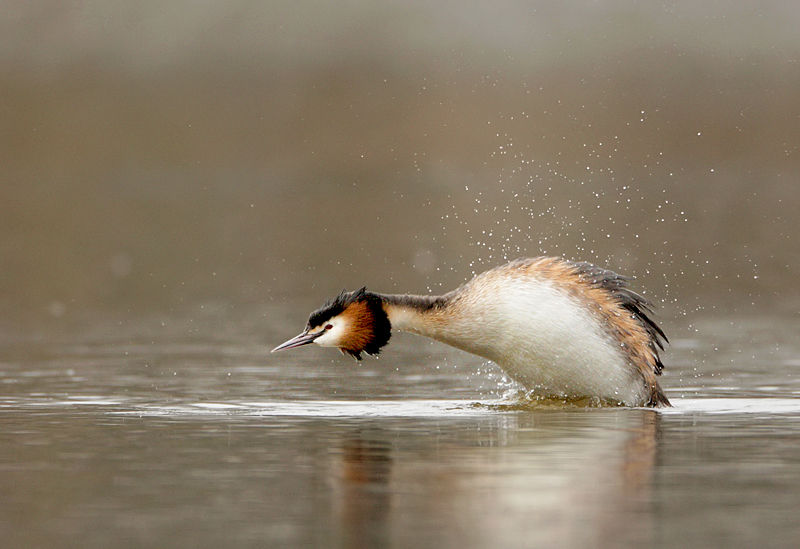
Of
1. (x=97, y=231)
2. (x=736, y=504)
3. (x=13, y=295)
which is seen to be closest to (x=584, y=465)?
(x=736, y=504)

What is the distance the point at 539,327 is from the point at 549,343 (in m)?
0.15

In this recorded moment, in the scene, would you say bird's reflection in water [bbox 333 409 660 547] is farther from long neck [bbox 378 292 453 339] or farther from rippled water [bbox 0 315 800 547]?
long neck [bbox 378 292 453 339]

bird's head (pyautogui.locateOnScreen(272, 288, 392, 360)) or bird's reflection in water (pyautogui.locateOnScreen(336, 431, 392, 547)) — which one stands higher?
bird's head (pyautogui.locateOnScreen(272, 288, 392, 360))

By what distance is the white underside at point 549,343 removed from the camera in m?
13.5

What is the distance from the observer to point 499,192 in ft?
206

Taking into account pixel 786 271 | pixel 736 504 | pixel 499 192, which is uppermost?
pixel 499 192

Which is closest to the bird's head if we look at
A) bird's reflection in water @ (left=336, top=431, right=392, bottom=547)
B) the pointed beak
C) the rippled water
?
the pointed beak

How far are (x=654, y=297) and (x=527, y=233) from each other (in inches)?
748

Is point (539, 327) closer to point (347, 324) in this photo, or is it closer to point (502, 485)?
point (347, 324)

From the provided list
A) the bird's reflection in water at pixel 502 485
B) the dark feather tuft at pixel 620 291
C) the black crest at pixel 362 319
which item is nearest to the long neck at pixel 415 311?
the black crest at pixel 362 319

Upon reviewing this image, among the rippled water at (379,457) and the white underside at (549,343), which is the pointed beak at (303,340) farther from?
the white underside at (549,343)

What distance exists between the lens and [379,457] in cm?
1035

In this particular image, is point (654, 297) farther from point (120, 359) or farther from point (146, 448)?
point (146, 448)

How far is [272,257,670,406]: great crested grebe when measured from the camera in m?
13.5
